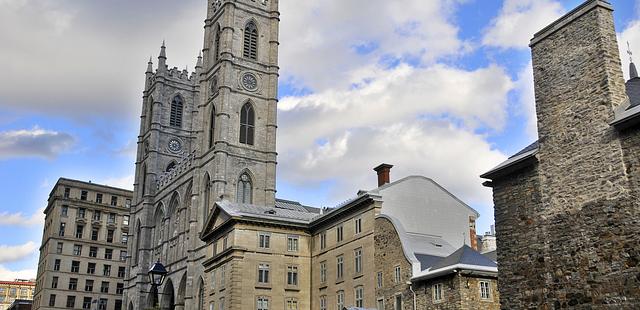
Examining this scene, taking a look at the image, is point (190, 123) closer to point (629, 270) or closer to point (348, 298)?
point (348, 298)

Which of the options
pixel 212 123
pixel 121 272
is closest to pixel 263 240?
pixel 212 123

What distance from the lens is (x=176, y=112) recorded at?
3861 inches

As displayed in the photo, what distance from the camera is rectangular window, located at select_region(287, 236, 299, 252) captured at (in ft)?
161

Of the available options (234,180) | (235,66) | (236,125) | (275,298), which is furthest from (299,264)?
(235,66)

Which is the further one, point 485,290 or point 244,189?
point 244,189

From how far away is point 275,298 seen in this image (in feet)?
156

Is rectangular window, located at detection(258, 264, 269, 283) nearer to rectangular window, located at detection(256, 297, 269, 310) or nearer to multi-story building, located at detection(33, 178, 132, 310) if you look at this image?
rectangular window, located at detection(256, 297, 269, 310)

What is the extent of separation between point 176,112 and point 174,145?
17.2 feet

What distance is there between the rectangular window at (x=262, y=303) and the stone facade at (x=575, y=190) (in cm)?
2822

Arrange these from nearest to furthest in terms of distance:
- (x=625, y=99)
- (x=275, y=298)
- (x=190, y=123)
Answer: (x=625, y=99) → (x=275, y=298) → (x=190, y=123)

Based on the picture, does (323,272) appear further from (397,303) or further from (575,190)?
(575,190)

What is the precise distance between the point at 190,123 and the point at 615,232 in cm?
8555

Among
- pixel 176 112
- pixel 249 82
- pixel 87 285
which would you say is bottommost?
pixel 87 285

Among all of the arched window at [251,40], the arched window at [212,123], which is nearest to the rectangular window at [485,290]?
the arched window at [212,123]
